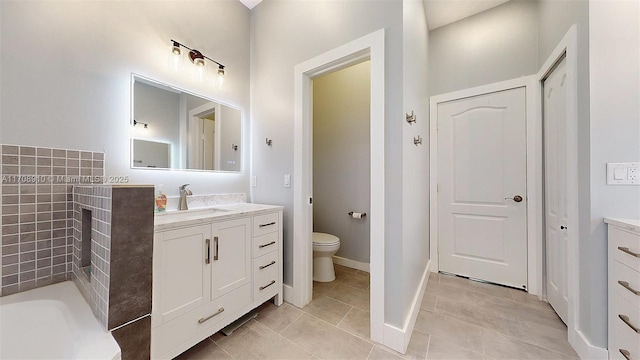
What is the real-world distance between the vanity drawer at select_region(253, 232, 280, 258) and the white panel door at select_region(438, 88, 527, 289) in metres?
1.94

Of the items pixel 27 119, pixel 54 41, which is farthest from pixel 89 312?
pixel 54 41

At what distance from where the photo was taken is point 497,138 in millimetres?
2256

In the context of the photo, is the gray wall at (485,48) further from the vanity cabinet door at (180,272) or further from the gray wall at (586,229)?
the vanity cabinet door at (180,272)

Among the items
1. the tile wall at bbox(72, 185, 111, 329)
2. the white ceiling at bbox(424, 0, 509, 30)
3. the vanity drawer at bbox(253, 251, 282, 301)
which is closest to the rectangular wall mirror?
the tile wall at bbox(72, 185, 111, 329)

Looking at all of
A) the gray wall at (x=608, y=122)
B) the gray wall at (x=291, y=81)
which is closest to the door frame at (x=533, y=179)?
the gray wall at (x=608, y=122)

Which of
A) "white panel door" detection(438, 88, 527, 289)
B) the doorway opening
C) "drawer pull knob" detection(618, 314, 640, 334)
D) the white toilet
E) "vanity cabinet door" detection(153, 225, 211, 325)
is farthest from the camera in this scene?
the doorway opening

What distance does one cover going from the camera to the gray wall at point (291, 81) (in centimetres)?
142

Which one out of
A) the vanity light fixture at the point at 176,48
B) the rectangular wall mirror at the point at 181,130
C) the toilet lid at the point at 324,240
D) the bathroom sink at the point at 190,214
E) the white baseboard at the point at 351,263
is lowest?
the white baseboard at the point at 351,263

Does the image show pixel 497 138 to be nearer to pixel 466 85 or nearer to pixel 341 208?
pixel 466 85

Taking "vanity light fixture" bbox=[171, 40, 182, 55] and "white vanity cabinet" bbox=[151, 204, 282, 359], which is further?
"vanity light fixture" bbox=[171, 40, 182, 55]

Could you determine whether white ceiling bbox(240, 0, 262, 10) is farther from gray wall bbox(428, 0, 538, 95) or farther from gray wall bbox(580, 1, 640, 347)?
gray wall bbox(580, 1, 640, 347)

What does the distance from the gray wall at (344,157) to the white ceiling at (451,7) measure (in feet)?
2.68

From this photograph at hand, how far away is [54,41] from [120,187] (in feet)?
4.15

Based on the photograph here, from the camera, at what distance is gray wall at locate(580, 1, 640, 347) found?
122 cm
